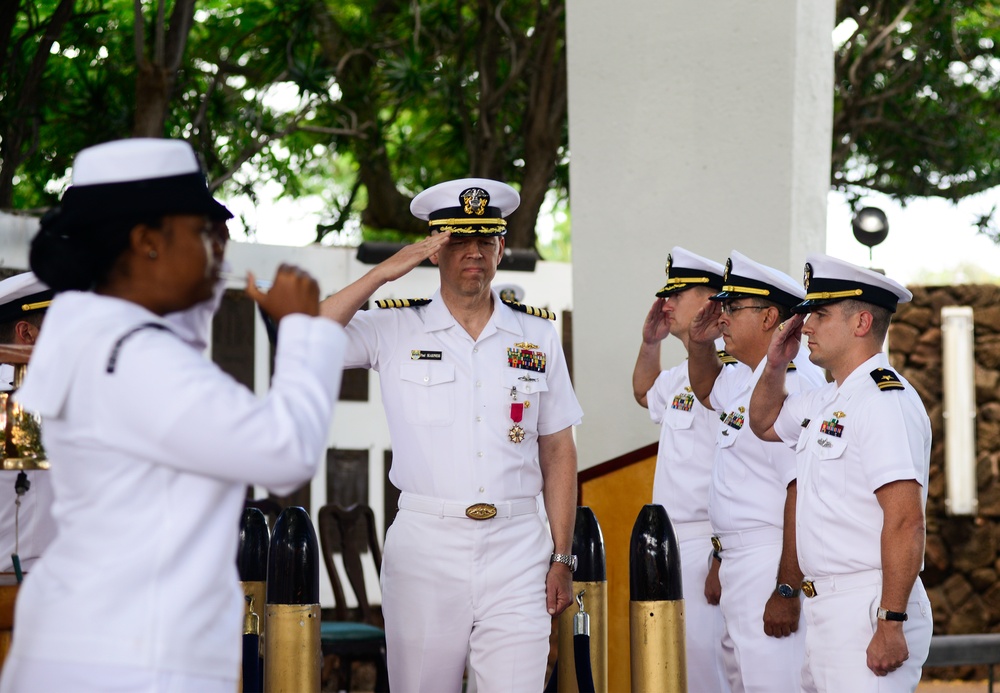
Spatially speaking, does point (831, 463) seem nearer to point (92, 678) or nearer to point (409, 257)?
point (409, 257)

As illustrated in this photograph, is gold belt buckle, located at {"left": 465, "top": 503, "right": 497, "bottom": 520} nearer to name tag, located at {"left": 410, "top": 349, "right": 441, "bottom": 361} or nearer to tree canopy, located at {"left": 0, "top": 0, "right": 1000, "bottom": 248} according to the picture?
name tag, located at {"left": 410, "top": 349, "right": 441, "bottom": 361}

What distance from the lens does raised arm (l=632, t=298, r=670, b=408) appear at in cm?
549

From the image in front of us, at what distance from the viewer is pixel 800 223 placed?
6.23 metres

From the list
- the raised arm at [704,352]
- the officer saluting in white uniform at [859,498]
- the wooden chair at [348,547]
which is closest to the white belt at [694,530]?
the raised arm at [704,352]

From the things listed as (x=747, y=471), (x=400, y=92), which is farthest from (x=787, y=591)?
(x=400, y=92)

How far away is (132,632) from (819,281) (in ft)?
8.71

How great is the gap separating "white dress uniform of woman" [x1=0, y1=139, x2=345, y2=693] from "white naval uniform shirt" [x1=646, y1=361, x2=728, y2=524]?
3108 mm

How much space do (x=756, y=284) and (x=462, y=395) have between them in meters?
1.35

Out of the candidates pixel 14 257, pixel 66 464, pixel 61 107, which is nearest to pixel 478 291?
pixel 66 464

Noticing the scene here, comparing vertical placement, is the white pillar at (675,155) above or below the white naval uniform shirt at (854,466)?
above

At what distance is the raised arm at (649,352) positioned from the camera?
5488mm

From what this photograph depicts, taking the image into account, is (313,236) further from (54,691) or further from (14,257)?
(54,691)

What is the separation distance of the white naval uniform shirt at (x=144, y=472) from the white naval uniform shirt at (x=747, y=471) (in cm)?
274

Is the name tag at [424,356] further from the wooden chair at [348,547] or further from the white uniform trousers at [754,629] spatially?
the wooden chair at [348,547]
